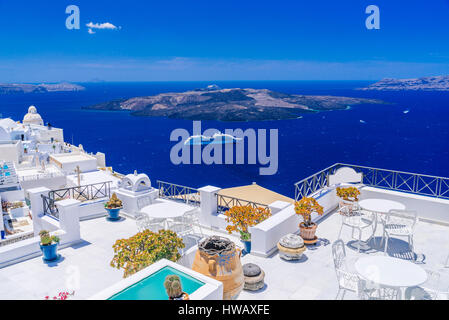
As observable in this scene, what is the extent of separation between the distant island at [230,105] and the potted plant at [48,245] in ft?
439

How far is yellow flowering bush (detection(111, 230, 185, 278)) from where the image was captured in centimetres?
574

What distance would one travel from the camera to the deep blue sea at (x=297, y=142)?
74500 mm

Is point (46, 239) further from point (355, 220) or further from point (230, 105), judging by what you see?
point (230, 105)

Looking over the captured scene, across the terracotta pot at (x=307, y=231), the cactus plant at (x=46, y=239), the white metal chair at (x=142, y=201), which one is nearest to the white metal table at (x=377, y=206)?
the terracotta pot at (x=307, y=231)

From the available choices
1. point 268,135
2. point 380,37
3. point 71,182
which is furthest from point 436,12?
point 71,182

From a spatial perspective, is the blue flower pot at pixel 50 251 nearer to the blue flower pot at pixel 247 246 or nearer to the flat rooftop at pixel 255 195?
the blue flower pot at pixel 247 246

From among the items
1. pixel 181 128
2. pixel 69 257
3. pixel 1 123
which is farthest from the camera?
pixel 181 128

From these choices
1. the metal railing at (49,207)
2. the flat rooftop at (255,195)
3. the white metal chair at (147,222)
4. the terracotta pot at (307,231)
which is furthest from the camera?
the flat rooftop at (255,195)

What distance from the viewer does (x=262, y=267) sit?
23.4 feet

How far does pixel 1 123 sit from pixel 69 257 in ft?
147

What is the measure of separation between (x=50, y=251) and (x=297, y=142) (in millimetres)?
98785

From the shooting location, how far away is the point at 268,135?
391 feet
